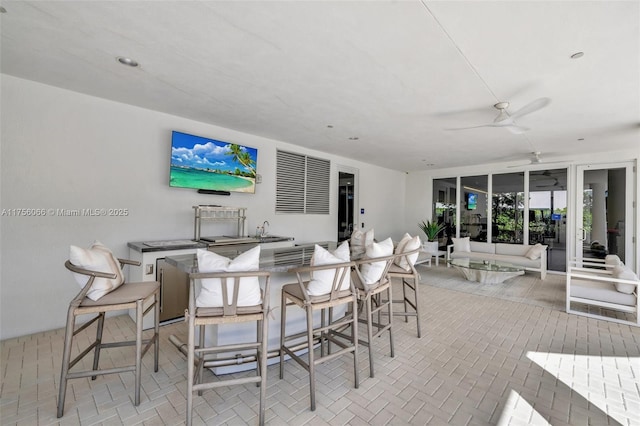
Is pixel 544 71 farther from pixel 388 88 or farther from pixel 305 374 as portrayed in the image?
pixel 305 374

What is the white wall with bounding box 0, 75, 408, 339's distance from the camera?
9.37ft

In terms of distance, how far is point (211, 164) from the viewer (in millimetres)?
4164

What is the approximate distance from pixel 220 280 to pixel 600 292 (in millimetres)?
4886

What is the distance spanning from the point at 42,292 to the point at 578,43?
5652mm

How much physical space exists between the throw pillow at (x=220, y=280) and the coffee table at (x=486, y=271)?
4.80m

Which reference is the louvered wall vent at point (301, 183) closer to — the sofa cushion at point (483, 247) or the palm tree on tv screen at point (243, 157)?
the palm tree on tv screen at point (243, 157)

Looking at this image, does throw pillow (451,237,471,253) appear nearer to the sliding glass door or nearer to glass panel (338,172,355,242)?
the sliding glass door

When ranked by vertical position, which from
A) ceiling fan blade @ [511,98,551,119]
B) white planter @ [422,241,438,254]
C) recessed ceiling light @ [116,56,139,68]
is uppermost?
recessed ceiling light @ [116,56,139,68]

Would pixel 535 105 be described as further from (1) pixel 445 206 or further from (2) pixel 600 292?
(1) pixel 445 206

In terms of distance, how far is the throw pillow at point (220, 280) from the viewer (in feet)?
5.64

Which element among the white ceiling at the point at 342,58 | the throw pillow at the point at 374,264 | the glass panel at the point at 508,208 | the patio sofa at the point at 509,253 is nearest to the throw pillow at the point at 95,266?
the white ceiling at the point at 342,58

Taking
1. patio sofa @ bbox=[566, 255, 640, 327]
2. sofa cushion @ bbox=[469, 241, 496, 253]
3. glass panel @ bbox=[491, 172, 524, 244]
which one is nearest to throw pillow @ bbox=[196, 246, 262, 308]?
patio sofa @ bbox=[566, 255, 640, 327]

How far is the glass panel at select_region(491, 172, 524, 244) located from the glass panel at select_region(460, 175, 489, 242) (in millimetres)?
243

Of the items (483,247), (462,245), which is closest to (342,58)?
(462,245)
